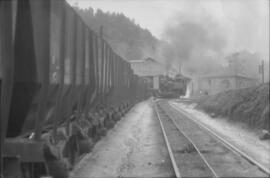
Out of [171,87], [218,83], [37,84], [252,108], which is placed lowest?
[252,108]

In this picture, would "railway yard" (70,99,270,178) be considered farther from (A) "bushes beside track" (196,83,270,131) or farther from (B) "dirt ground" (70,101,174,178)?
(A) "bushes beside track" (196,83,270,131)

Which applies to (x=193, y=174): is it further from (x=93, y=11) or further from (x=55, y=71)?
→ (x=93, y=11)

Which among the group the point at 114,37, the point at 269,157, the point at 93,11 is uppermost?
the point at 93,11

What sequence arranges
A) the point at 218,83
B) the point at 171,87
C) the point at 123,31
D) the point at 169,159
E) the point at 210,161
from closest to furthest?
the point at 210,161 → the point at 169,159 → the point at 171,87 → the point at 218,83 → the point at 123,31

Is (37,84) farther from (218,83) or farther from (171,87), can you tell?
(218,83)

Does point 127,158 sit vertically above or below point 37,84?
below

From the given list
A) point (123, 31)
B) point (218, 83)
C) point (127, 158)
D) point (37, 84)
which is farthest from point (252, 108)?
point (123, 31)

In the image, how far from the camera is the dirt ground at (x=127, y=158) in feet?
27.2

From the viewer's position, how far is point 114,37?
480 feet

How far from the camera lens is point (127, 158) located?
10.1 metres

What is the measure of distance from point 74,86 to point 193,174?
2.87 m

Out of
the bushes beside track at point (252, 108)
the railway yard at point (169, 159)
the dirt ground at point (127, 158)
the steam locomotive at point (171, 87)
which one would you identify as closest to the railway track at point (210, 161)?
the railway yard at point (169, 159)

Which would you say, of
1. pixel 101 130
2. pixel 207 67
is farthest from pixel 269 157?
pixel 207 67

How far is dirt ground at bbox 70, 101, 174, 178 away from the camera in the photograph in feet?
27.2
